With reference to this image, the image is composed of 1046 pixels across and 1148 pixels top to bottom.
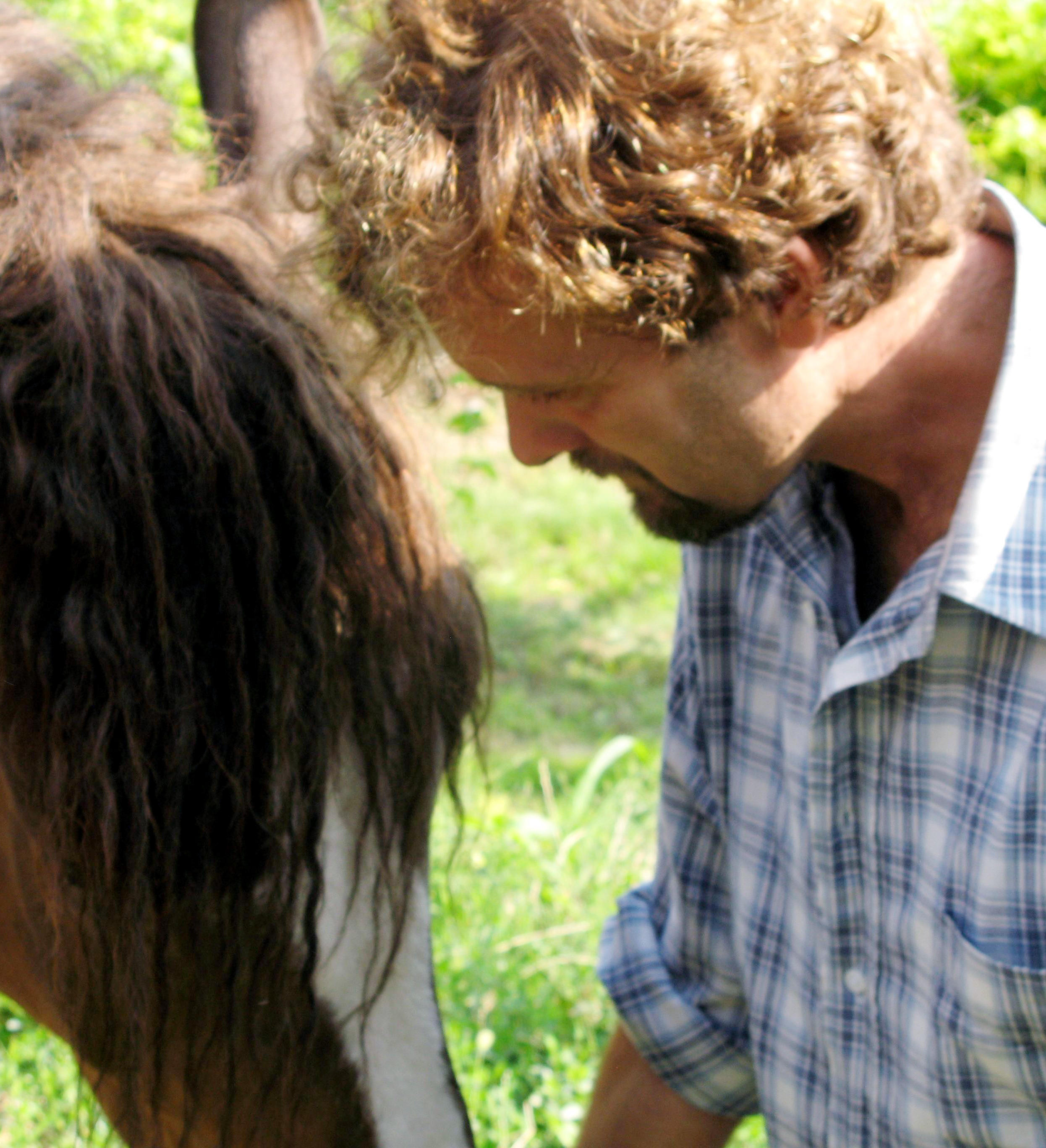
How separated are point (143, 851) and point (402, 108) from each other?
804 millimetres

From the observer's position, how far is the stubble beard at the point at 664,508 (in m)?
1.55

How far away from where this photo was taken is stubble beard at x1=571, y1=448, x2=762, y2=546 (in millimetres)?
1549

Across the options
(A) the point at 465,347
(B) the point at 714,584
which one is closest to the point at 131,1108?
(A) the point at 465,347

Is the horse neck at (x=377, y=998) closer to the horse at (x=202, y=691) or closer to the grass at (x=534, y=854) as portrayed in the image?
the horse at (x=202, y=691)

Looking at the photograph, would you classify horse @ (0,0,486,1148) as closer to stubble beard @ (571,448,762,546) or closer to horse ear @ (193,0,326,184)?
horse ear @ (193,0,326,184)

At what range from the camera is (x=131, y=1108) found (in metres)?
1.17

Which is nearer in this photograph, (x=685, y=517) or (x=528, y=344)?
(x=528, y=344)

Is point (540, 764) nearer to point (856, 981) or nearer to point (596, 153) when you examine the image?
point (856, 981)

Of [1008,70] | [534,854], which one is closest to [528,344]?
[534,854]

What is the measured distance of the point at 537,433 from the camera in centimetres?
154

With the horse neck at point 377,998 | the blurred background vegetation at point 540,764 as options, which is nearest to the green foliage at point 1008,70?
the blurred background vegetation at point 540,764

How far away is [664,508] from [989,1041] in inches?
28.7

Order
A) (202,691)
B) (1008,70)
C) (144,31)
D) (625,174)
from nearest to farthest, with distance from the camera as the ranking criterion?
(202,691)
(625,174)
(1008,70)
(144,31)

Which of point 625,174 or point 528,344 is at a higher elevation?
point 625,174
